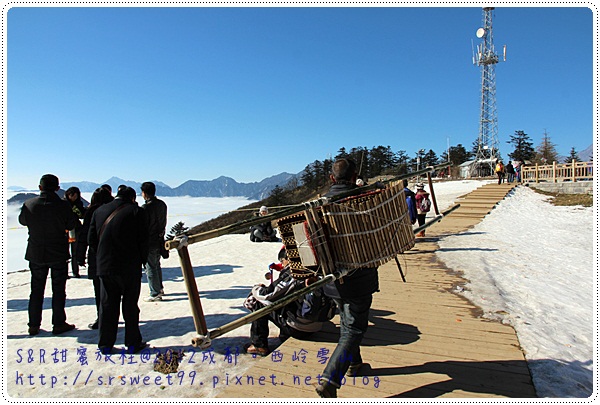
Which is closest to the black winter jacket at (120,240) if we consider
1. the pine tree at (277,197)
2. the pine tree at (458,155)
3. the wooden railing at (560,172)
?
the wooden railing at (560,172)

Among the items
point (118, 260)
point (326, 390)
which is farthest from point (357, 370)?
point (118, 260)

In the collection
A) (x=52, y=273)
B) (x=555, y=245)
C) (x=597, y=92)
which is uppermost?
(x=597, y=92)

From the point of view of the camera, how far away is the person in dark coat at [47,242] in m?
5.34

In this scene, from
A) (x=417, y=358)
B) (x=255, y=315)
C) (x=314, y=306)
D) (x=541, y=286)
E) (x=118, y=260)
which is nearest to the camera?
(x=255, y=315)

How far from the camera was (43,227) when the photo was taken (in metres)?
5.36

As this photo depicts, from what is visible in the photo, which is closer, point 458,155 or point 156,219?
point 156,219

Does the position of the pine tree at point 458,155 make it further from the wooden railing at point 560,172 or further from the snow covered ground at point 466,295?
the snow covered ground at point 466,295

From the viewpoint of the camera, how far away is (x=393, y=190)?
3320 mm

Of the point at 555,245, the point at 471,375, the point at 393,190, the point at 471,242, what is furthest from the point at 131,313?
the point at 555,245

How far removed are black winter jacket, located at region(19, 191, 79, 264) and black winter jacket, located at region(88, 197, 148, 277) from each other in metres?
0.91

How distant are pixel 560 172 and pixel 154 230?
97.5 feet

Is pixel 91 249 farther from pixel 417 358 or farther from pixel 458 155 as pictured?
pixel 458 155

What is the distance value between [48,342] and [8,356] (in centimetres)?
49

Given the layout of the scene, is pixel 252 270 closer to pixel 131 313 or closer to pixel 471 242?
pixel 131 313
